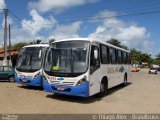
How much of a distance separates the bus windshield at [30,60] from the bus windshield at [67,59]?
323cm

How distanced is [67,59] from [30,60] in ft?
15.7

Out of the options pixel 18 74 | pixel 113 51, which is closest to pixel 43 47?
pixel 18 74

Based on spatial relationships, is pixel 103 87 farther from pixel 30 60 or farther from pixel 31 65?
pixel 30 60

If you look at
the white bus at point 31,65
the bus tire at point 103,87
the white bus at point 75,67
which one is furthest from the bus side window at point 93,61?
the white bus at point 31,65

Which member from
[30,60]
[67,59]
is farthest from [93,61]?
[30,60]

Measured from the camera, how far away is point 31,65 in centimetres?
1511

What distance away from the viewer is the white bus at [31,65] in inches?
581

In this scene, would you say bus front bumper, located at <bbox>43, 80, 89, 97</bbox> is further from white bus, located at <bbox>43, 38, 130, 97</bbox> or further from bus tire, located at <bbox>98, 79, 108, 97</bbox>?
bus tire, located at <bbox>98, 79, 108, 97</bbox>

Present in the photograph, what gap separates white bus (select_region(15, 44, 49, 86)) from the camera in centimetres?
1475

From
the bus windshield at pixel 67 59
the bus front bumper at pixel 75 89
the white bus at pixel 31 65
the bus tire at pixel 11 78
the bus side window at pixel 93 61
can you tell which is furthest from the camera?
the bus tire at pixel 11 78

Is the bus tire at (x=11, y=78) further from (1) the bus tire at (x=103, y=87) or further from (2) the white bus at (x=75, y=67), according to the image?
(1) the bus tire at (x=103, y=87)

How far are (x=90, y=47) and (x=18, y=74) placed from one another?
6.05 metres

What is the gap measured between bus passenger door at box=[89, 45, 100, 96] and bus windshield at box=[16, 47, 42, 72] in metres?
4.35

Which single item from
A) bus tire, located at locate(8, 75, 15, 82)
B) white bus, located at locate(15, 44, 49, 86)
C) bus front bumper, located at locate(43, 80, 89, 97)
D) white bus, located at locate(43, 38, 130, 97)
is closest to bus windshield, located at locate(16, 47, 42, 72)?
white bus, located at locate(15, 44, 49, 86)
